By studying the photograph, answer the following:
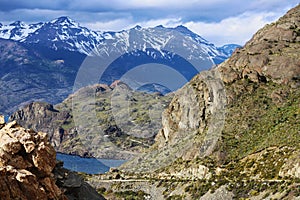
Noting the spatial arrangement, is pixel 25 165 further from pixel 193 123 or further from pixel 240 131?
pixel 193 123

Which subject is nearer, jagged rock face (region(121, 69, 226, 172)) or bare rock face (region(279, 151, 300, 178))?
bare rock face (region(279, 151, 300, 178))

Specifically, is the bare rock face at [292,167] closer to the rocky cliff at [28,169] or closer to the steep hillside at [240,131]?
the steep hillside at [240,131]

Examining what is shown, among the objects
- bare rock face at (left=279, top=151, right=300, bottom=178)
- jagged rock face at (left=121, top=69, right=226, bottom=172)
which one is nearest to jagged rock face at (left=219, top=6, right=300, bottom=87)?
jagged rock face at (left=121, top=69, right=226, bottom=172)

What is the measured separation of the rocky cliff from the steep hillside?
73.3 ft

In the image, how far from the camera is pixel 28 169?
3341 centimetres

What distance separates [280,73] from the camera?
306 ft

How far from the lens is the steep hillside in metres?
58.9

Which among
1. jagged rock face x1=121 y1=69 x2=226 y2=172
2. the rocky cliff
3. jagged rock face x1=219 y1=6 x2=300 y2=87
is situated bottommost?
jagged rock face x1=121 y1=69 x2=226 y2=172

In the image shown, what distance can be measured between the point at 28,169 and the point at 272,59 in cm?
7453

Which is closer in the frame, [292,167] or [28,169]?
[28,169]

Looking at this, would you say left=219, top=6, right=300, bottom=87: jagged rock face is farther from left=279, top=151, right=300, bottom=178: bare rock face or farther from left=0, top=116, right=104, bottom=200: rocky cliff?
left=0, top=116, right=104, bottom=200: rocky cliff

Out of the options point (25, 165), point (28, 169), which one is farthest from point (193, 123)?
point (25, 165)

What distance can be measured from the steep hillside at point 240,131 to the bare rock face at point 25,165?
2388cm

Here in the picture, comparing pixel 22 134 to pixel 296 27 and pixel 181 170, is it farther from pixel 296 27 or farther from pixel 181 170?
pixel 296 27
